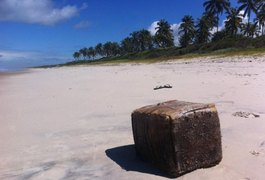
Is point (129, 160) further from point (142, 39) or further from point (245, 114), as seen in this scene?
point (142, 39)

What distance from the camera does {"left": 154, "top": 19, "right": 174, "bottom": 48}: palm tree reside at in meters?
81.8

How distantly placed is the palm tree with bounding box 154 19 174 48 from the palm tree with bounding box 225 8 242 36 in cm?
2154

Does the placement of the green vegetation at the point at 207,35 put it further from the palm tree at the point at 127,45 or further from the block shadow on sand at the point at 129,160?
the block shadow on sand at the point at 129,160

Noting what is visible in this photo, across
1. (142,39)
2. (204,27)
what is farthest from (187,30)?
(142,39)

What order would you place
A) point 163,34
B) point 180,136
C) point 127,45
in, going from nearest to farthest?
point 180,136
point 163,34
point 127,45

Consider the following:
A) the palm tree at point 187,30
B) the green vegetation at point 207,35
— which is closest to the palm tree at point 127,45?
the green vegetation at point 207,35

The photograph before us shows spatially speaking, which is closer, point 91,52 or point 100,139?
point 100,139

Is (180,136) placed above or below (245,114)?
above

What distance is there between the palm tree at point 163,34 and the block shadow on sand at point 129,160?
7935 centimetres

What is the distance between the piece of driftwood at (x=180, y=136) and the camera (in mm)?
3002

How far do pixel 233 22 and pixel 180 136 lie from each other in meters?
61.0

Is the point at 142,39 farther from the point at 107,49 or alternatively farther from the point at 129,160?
the point at 129,160

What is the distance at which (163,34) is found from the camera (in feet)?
270

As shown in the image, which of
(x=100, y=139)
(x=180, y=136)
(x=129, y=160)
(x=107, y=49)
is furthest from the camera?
(x=107, y=49)
